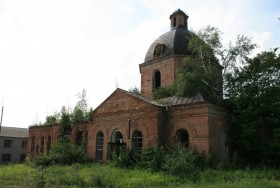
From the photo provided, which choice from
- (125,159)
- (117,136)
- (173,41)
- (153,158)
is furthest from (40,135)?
(153,158)

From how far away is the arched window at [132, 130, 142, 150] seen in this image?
62.1 feet

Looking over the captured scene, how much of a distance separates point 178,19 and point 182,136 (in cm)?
1215

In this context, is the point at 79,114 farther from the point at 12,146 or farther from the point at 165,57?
the point at 12,146

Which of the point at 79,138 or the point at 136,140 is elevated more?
the point at 79,138

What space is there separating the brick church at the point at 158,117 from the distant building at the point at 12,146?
906 inches

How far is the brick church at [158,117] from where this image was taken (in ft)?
55.0

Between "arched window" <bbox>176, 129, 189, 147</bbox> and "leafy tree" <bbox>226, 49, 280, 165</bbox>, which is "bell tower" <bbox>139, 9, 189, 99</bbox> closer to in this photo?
"arched window" <bbox>176, 129, 189, 147</bbox>

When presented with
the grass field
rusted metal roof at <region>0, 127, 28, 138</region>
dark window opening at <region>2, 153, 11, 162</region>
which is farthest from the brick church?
rusted metal roof at <region>0, 127, 28, 138</region>

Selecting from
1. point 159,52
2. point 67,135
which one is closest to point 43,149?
point 67,135

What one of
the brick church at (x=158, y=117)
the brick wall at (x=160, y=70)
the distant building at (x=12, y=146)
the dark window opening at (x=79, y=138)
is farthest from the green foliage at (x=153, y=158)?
the distant building at (x=12, y=146)

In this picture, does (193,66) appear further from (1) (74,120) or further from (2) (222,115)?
(1) (74,120)

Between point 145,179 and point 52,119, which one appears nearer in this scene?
point 145,179

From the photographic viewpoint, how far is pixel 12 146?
152 ft

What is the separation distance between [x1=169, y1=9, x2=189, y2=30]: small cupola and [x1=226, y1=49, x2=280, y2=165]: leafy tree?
8711 millimetres
